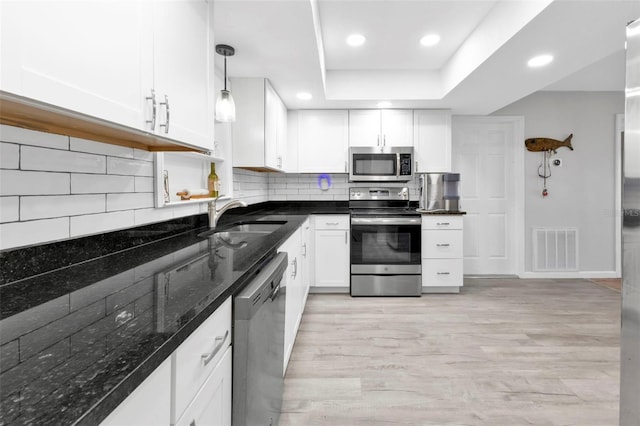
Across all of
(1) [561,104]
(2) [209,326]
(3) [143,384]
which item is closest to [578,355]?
(2) [209,326]

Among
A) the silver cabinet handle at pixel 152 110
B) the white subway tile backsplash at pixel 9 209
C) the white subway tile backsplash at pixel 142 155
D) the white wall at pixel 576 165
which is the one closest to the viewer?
the white subway tile backsplash at pixel 9 209

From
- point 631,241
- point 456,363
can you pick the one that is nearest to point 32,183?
point 631,241

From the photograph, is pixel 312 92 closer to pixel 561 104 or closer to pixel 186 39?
pixel 186 39

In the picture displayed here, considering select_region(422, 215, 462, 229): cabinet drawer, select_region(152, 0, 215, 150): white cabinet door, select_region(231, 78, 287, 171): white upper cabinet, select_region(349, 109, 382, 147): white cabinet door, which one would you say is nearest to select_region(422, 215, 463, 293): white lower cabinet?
select_region(422, 215, 462, 229): cabinet drawer

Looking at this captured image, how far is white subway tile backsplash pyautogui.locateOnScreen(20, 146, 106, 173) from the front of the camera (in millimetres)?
994

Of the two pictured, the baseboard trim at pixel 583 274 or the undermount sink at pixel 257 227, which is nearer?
the undermount sink at pixel 257 227

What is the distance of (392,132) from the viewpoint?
3941 millimetres

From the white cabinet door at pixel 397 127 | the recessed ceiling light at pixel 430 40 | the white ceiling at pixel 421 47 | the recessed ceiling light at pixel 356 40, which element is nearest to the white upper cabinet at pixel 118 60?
the white ceiling at pixel 421 47

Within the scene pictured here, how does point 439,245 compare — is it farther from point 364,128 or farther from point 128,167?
point 128,167

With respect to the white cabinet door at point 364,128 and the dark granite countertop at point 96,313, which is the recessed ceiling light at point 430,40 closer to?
the white cabinet door at point 364,128

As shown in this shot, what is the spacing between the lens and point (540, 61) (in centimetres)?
252

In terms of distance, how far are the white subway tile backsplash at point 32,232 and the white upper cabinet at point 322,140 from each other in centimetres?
298

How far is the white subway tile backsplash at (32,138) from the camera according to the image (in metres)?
0.93

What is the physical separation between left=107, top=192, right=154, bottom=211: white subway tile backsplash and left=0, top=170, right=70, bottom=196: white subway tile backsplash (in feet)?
0.77
